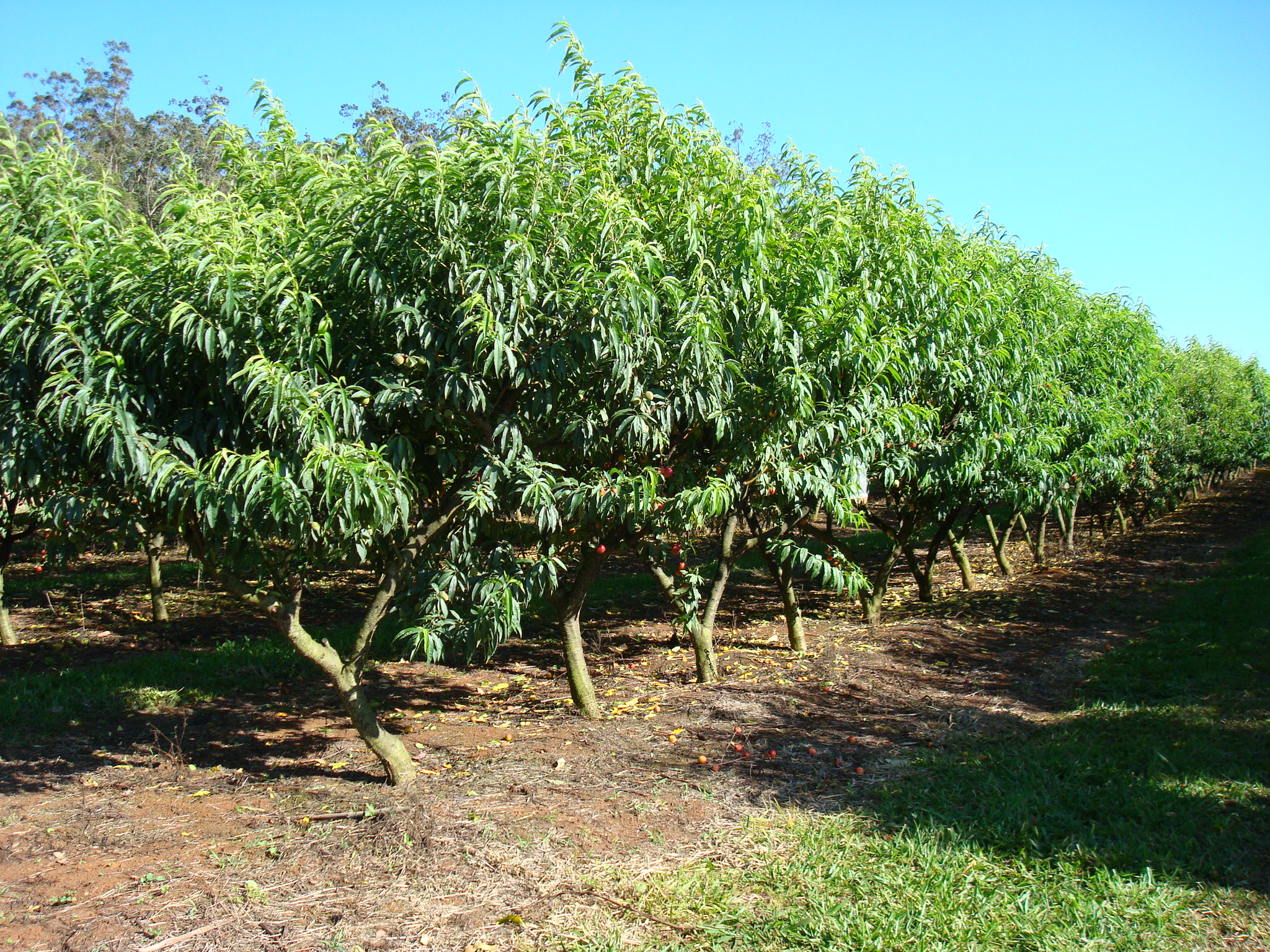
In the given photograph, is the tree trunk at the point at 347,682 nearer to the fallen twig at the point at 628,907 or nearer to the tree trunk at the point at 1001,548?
the fallen twig at the point at 628,907

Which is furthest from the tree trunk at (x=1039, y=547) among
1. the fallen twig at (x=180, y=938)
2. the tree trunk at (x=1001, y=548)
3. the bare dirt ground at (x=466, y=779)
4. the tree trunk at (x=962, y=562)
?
the fallen twig at (x=180, y=938)

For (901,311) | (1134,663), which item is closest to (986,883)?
(901,311)

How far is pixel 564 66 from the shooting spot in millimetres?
5797

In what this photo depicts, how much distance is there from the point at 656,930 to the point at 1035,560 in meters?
14.6

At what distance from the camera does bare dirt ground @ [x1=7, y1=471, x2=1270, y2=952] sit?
13.0 feet

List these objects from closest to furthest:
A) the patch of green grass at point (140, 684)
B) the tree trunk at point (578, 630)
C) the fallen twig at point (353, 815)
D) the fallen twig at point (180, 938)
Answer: the fallen twig at point (180, 938), the fallen twig at point (353, 815), the tree trunk at point (578, 630), the patch of green grass at point (140, 684)

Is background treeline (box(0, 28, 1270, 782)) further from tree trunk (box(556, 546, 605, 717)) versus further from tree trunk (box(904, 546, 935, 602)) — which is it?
tree trunk (box(904, 546, 935, 602))

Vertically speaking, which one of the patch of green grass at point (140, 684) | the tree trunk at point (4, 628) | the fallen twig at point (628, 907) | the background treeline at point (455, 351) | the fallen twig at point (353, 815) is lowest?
the fallen twig at point (628, 907)

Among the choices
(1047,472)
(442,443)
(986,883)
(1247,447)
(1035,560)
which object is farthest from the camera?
(1247,447)

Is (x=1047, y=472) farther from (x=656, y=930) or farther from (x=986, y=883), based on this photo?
(x=656, y=930)

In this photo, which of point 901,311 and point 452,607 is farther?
point 901,311

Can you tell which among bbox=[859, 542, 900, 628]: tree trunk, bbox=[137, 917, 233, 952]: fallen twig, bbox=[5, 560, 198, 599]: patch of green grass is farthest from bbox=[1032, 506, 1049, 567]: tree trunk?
bbox=[137, 917, 233, 952]: fallen twig

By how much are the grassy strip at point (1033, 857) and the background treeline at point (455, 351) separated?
5.95 feet

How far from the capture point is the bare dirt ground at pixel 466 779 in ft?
13.0
